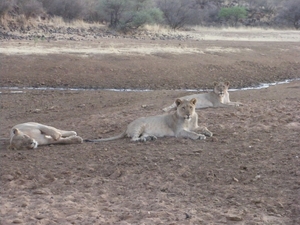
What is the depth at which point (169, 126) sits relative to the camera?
378 inches

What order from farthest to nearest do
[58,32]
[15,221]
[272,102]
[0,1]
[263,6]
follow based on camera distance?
[263,6] < [0,1] < [58,32] < [272,102] < [15,221]

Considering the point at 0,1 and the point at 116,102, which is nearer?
the point at 116,102

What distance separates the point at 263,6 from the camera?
53781 millimetres

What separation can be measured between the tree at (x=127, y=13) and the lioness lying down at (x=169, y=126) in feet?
76.1

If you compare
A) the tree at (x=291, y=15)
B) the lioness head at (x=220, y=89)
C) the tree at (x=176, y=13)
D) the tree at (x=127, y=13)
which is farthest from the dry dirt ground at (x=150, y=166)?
the tree at (x=291, y=15)

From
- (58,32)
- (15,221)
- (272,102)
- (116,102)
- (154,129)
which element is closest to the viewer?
(15,221)

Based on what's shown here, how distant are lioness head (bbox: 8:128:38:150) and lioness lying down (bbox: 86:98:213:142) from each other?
1224mm

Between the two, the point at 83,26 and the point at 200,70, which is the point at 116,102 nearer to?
the point at 200,70

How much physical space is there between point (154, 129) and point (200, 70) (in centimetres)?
1089

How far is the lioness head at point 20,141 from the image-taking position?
28.5ft

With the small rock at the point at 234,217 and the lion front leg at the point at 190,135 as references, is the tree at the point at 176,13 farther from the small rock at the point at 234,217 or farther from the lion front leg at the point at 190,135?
the small rock at the point at 234,217

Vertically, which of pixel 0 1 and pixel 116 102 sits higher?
pixel 0 1

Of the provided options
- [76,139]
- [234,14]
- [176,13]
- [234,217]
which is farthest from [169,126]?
[234,14]

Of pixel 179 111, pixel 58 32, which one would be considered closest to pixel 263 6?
pixel 58 32
